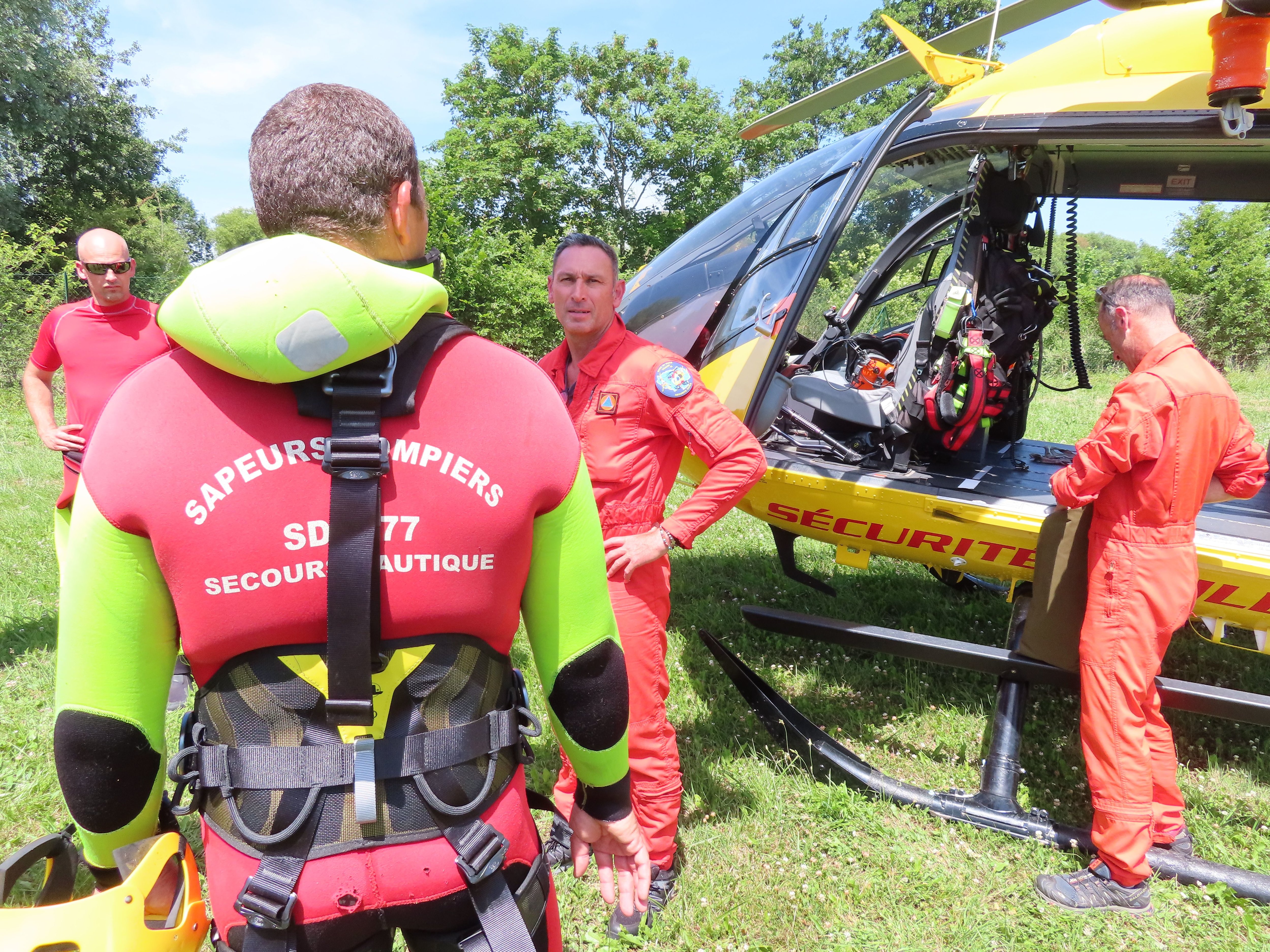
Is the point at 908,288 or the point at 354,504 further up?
the point at 908,288

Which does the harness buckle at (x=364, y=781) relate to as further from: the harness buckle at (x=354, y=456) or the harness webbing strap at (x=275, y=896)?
the harness buckle at (x=354, y=456)

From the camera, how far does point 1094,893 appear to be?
8.50 feet

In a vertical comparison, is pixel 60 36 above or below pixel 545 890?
above

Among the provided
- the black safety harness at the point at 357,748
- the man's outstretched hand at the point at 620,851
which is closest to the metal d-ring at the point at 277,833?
the black safety harness at the point at 357,748

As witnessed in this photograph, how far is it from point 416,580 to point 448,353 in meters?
0.30

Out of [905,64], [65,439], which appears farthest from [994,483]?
[65,439]

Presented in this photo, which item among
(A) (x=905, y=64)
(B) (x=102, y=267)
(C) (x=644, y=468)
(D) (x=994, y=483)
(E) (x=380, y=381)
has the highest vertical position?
(A) (x=905, y=64)

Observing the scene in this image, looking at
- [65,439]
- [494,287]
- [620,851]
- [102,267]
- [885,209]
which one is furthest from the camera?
[494,287]

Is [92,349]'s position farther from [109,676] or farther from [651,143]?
[651,143]

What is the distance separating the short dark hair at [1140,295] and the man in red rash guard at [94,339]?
13.5 ft

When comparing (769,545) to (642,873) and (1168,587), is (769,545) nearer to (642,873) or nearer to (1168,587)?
(1168,587)

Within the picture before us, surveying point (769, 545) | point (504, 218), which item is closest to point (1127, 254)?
point (504, 218)

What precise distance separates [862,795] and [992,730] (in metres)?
0.58

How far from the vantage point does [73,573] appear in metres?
0.94
